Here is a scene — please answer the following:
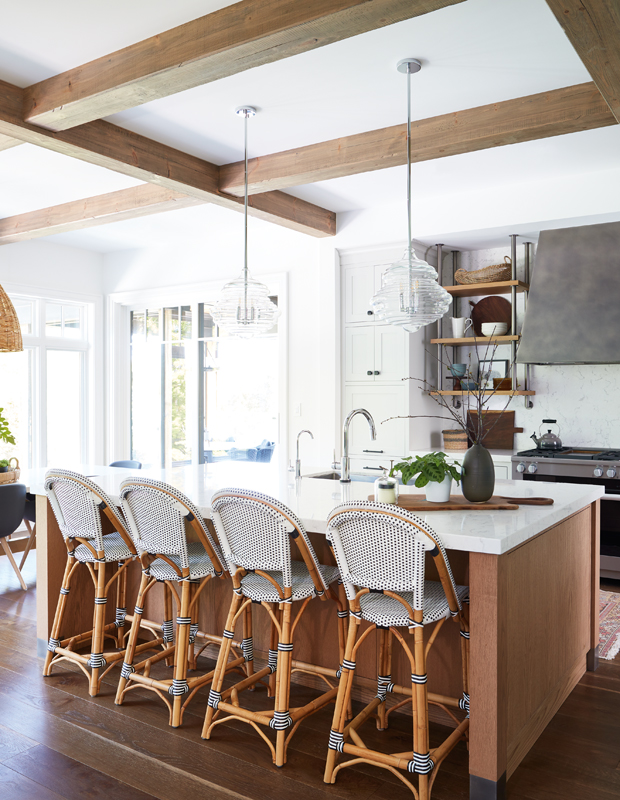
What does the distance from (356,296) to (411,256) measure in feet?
7.42

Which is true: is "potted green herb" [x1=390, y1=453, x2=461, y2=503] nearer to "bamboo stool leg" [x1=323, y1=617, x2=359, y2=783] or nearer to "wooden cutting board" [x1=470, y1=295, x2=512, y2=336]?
"bamboo stool leg" [x1=323, y1=617, x2=359, y2=783]

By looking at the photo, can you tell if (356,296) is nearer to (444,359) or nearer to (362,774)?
(444,359)

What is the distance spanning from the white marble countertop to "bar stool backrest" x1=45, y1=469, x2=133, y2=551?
9 centimetres

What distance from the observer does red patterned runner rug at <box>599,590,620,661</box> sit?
3492 mm

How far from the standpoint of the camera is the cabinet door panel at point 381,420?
537cm

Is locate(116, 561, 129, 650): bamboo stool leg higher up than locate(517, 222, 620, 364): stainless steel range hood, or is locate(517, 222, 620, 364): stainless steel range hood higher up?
locate(517, 222, 620, 364): stainless steel range hood

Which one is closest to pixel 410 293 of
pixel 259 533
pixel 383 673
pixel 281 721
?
pixel 259 533

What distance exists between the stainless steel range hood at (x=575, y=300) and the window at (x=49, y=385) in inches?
169

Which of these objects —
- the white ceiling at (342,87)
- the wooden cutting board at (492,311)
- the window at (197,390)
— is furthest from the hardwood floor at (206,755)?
the window at (197,390)

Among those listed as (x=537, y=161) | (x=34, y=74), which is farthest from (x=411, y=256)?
(x=34, y=74)

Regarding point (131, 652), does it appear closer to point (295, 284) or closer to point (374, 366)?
point (374, 366)

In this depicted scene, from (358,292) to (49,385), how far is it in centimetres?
329

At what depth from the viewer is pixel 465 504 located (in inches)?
107

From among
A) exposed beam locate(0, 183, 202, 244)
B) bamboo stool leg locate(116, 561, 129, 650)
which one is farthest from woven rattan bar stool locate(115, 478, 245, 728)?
exposed beam locate(0, 183, 202, 244)
